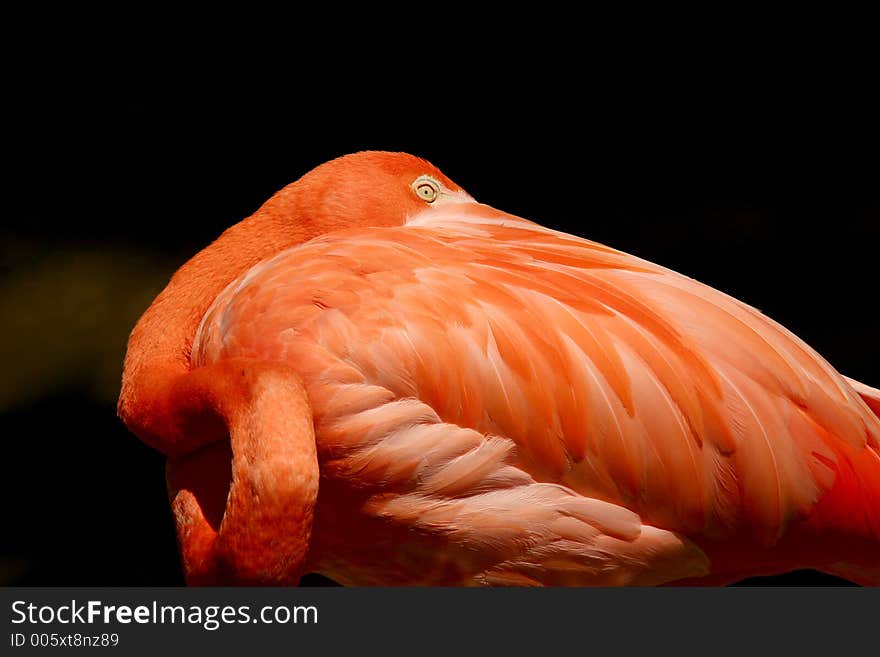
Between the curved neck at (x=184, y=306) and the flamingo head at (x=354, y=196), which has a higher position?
the flamingo head at (x=354, y=196)

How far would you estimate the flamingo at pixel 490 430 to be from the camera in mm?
1301

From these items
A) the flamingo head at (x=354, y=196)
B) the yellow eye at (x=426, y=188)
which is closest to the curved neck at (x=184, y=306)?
the flamingo head at (x=354, y=196)

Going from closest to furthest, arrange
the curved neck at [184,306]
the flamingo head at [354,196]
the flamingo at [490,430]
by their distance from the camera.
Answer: the flamingo at [490,430] → the curved neck at [184,306] → the flamingo head at [354,196]

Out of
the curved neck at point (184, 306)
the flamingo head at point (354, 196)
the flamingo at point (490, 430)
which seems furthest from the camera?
the flamingo head at point (354, 196)

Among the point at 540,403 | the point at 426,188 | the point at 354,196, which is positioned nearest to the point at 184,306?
the point at 354,196

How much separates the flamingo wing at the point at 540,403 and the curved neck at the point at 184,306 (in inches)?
2.7

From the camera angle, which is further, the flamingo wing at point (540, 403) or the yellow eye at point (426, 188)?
the yellow eye at point (426, 188)

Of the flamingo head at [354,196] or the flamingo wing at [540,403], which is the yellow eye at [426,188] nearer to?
the flamingo head at [354,196]

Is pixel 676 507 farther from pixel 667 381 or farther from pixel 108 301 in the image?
pixel 108 301

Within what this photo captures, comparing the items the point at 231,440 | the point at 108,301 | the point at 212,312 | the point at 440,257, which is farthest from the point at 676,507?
the point at 108,301

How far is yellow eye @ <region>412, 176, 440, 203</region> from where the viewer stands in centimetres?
171

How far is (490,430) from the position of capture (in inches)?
52.9

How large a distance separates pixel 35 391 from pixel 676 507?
1595 mm

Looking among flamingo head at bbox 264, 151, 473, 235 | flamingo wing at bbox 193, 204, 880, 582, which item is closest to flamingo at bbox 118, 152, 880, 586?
flamingo wing at bbox 193, 204, 880, 582
